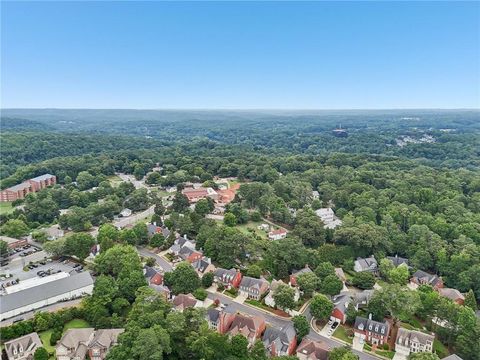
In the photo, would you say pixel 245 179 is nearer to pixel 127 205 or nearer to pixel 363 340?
pixel 127 205

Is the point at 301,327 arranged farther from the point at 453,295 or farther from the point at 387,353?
the point at 453,295

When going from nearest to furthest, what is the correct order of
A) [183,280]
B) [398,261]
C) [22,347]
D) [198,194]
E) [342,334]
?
[22,347] → [342,334] → [183,280] → [398,261] → [198,194]

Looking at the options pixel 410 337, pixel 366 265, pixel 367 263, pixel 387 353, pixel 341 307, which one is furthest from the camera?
pixel 367 263

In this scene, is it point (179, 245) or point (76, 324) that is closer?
point (76, 324)

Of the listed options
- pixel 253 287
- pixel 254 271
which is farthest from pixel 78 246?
pixel 253 287

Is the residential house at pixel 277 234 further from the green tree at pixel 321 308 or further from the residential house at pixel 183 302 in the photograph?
the residential house at pixel 183 302

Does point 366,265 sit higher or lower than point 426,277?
higher

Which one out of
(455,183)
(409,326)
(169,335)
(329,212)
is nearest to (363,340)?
(409,326)
